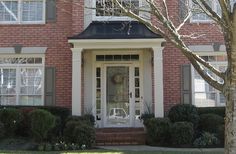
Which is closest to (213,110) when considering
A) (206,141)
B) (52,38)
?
(206,141)

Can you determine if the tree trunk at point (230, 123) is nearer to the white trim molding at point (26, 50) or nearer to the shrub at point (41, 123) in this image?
the shrub at point (41, 123)

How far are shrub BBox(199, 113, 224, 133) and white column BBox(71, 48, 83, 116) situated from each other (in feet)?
13.4

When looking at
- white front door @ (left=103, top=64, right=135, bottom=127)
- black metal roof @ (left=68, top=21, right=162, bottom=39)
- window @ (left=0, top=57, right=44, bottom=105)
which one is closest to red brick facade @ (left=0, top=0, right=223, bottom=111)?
window @ (left=0, top=57, right=44, bottom=105)

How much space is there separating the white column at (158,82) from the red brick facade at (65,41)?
1353 millimetres

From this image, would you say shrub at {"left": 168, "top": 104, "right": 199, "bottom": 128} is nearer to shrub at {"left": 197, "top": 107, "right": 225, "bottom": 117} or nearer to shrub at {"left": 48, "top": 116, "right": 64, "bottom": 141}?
shrub at {"left": 197, "top": 107, "right": 225, "bottom": 117}

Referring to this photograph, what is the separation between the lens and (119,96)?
15.4 m

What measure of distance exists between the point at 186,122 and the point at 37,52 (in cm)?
602


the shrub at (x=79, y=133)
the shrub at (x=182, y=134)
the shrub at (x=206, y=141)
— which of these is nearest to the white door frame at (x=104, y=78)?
the shrub at (x=79, y=133)

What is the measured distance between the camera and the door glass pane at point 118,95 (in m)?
15.2

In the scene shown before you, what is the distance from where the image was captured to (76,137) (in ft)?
41.2

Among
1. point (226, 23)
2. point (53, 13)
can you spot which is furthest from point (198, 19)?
point (226, 23)

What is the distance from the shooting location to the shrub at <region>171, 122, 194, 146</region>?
12750 millimetres

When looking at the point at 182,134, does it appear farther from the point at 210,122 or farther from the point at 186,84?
the point at 186,84

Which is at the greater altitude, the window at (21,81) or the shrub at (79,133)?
the window at (21,81)
